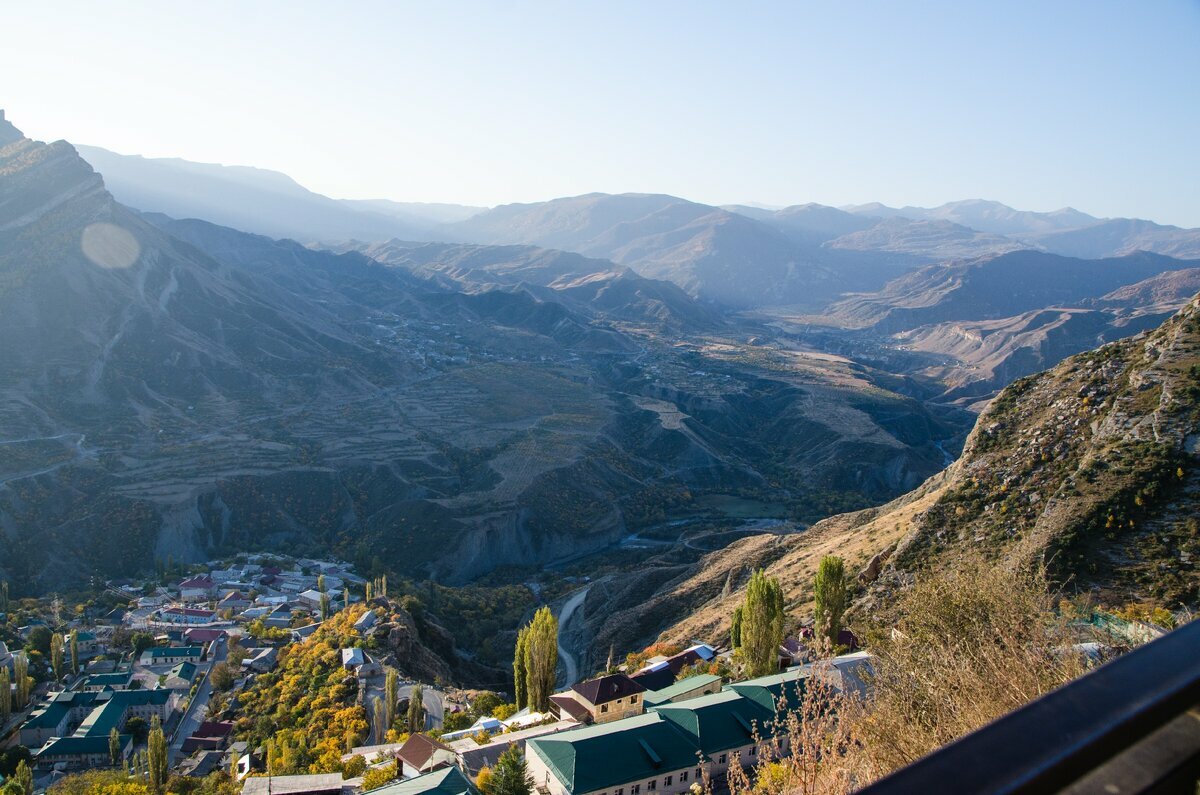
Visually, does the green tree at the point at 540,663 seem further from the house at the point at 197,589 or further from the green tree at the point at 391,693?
the house at the point at 197,589

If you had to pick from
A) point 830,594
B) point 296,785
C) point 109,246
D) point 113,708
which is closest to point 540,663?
point 296,785

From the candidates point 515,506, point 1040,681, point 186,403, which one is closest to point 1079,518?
point 1040,681

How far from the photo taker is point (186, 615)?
43250mm

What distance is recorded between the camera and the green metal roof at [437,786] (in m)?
17.3

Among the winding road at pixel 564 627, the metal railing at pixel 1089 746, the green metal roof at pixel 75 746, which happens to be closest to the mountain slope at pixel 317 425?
the winding road at pixel 564 627

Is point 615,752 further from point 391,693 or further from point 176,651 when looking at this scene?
point 176,651

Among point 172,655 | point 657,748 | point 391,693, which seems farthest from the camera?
point 172,655

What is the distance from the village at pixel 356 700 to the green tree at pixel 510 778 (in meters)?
0.65

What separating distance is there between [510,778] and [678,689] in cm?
947

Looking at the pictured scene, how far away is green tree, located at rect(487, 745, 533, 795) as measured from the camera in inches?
674

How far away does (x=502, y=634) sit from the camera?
4669 cm

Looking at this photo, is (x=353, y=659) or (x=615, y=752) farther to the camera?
(x=353, y=659)

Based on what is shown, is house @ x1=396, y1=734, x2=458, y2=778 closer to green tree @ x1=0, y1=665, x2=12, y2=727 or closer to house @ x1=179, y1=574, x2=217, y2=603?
green tree @ x1=0, y1=665, x2=12, y2=727

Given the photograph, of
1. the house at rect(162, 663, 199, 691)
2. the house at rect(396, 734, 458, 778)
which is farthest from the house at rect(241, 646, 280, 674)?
the house at rect(396, 734, 458, 778)
